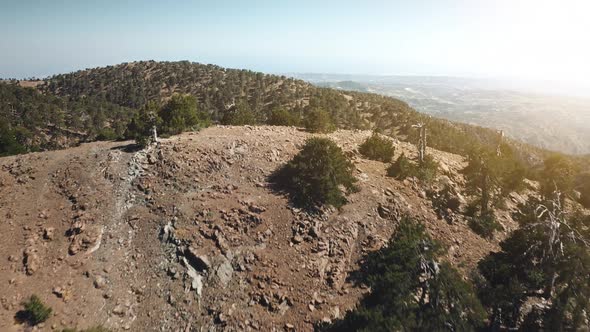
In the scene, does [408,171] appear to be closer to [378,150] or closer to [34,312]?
[378,150]

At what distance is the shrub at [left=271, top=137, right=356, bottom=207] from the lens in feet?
89.3

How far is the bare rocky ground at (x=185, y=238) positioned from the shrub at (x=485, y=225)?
810 mm

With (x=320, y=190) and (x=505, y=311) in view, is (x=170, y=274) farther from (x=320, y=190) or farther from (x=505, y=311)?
(x=505, y=311)

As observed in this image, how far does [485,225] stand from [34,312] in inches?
1365

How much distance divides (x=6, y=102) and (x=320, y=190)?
10642 cm

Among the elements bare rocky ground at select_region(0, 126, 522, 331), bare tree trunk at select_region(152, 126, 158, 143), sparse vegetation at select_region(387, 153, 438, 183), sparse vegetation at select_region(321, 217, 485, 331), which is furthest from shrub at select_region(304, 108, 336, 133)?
sparse vegetation at select_region(321, 217, 485, 331)

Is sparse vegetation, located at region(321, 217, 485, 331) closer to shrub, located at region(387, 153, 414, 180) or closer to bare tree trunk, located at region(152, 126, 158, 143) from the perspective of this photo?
shrub, located at region(387, 153, 414, 180)

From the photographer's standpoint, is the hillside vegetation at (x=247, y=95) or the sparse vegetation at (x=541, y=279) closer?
the sparse vegetation at (x=541, y=279)

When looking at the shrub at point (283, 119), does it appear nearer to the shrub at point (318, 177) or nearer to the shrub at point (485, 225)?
the shrub at point (318, 177)

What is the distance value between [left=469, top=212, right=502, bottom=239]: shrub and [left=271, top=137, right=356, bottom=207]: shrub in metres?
12.2

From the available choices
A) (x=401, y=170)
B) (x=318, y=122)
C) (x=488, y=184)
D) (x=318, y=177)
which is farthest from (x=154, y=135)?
(x=488, y=184)

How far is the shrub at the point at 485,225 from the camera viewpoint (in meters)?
29.3

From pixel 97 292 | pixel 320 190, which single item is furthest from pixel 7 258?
pixel 320 190

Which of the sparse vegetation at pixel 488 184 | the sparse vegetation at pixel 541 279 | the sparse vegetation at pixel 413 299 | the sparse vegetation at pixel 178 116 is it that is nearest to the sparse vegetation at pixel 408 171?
the sparse vegetation at pixel 488 184
